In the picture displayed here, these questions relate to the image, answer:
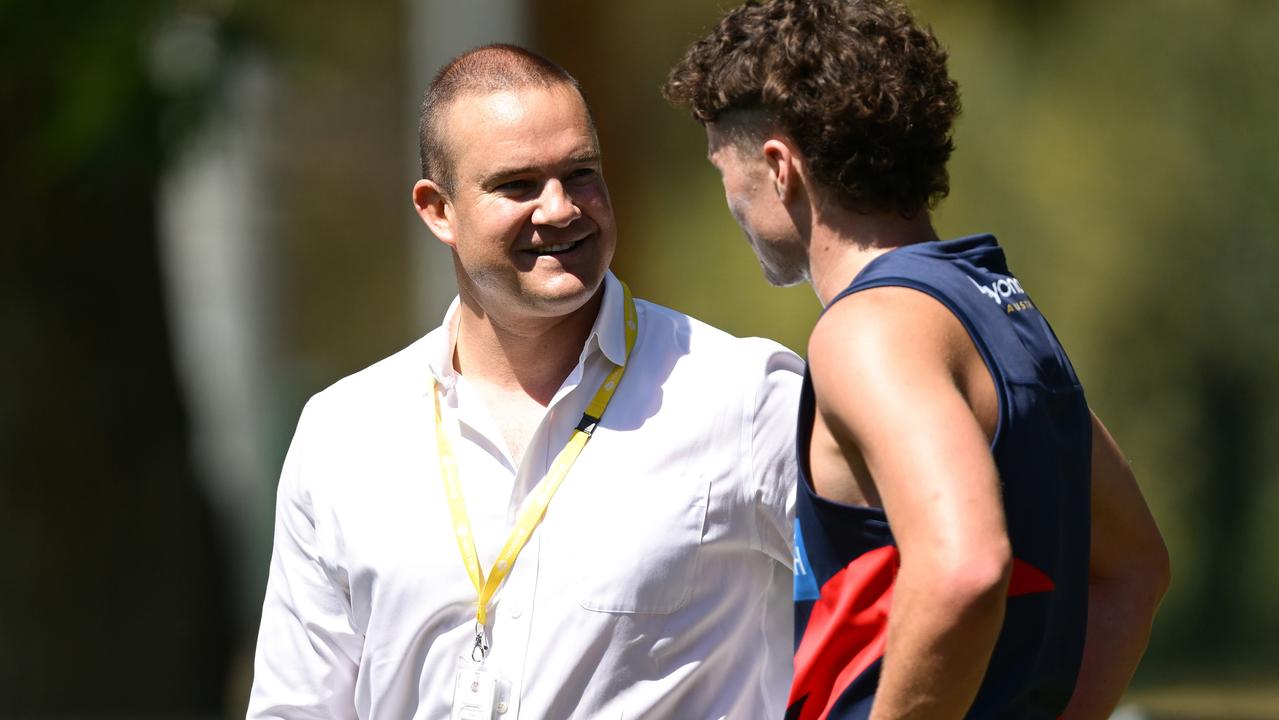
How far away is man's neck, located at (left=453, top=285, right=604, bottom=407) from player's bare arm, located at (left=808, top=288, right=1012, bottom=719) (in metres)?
0.92

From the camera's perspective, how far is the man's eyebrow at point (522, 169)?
2.77 m

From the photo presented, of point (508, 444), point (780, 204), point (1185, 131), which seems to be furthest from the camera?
point (1185, 131)

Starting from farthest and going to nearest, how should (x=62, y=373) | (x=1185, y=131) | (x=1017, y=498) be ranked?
(x=62, y=373), (x=1185, y=131), (x=1017, y=498)

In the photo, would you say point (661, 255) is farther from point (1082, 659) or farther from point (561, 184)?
point (1082, 659)

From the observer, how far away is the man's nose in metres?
2.73

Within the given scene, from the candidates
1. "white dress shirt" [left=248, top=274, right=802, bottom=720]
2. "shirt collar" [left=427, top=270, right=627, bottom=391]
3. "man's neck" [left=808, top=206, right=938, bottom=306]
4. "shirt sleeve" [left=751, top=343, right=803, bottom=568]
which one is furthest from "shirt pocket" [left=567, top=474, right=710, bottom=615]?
"man's neck" [left=808, top=206, right=938, bottom=306]

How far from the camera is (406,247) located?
340 inches

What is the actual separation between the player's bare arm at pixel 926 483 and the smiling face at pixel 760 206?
0.29m

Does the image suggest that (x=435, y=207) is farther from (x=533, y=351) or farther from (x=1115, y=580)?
(x=1115, y=580)

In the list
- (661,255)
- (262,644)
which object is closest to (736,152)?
(262,644)

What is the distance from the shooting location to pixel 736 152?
7.78ft

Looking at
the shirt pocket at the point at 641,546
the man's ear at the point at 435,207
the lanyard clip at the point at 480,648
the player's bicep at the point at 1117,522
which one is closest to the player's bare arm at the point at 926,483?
the player's bicep at the point at 1117,522

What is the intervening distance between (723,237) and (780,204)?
4.59 meters

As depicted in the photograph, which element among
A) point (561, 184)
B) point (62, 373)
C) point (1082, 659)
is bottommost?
point (62, 373)
